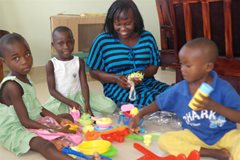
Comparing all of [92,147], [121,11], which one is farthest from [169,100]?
[121,11]

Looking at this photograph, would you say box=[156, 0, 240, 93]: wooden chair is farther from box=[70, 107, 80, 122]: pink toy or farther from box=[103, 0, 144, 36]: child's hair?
box=[70, 107, 80, 122]: pink toy

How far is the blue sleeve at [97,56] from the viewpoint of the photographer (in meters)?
1.70

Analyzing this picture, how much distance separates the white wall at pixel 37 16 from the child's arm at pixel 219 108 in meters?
2.10

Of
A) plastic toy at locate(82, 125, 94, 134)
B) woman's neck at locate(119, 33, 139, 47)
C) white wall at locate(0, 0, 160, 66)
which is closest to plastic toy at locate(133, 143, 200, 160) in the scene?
plastic toy at locate(82, 125, 94, 134)

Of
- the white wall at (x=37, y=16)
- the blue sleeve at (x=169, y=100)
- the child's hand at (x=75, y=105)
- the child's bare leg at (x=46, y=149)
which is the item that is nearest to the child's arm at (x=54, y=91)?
the child's hand at (x=75, y=105)

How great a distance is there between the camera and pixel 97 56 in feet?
5.63

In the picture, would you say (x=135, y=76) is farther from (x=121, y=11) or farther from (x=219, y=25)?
(x=219, y=25)

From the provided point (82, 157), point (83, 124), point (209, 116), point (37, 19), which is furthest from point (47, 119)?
point (37, 19)

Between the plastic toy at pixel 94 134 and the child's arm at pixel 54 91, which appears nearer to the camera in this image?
the plastic toy at pixel 94 134

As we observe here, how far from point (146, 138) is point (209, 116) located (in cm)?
30

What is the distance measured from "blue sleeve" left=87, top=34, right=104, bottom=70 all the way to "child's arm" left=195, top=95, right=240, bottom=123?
2.88 ft

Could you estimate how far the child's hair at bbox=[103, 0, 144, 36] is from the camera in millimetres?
1600

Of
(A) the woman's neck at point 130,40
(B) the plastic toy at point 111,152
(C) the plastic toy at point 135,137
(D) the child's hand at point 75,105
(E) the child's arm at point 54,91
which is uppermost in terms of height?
(A) the woman's neck at point 130,40

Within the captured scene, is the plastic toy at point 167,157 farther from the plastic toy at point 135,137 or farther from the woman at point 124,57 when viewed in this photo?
the woman at point 124,57
